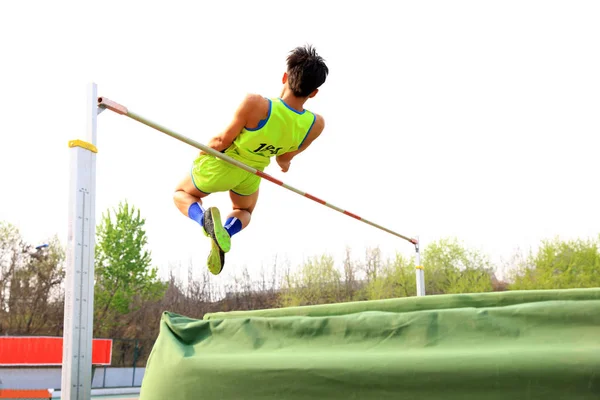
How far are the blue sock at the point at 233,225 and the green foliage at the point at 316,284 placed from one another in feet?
48.7

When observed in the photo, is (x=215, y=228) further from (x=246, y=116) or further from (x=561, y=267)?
(x=561, y=267)

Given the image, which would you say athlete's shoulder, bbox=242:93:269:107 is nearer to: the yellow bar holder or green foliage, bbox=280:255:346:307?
the yellow bar holder

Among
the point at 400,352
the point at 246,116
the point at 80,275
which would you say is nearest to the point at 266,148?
the point at 246,116

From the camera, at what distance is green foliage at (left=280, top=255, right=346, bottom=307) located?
1850 centimetres

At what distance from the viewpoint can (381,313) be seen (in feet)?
4.95

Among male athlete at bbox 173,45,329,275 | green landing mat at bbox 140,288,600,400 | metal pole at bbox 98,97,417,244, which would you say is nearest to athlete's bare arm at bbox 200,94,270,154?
male athlete at bbox 173,45,329,275

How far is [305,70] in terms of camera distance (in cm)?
325

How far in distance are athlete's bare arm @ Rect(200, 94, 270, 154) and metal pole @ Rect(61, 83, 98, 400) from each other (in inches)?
35.2

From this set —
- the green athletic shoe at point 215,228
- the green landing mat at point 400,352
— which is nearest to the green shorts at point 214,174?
the green athletic shoe at point 215,228

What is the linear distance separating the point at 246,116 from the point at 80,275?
139 cm

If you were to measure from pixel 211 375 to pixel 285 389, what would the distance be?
23cm

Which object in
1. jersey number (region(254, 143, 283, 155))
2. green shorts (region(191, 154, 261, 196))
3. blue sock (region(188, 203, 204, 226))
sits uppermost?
jersey number (region(254, 143, 283, 155))

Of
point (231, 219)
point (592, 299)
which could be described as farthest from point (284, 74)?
point (592, 299)

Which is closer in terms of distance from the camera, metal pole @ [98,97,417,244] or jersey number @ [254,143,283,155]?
metal pole @ [98,97,417,244]
